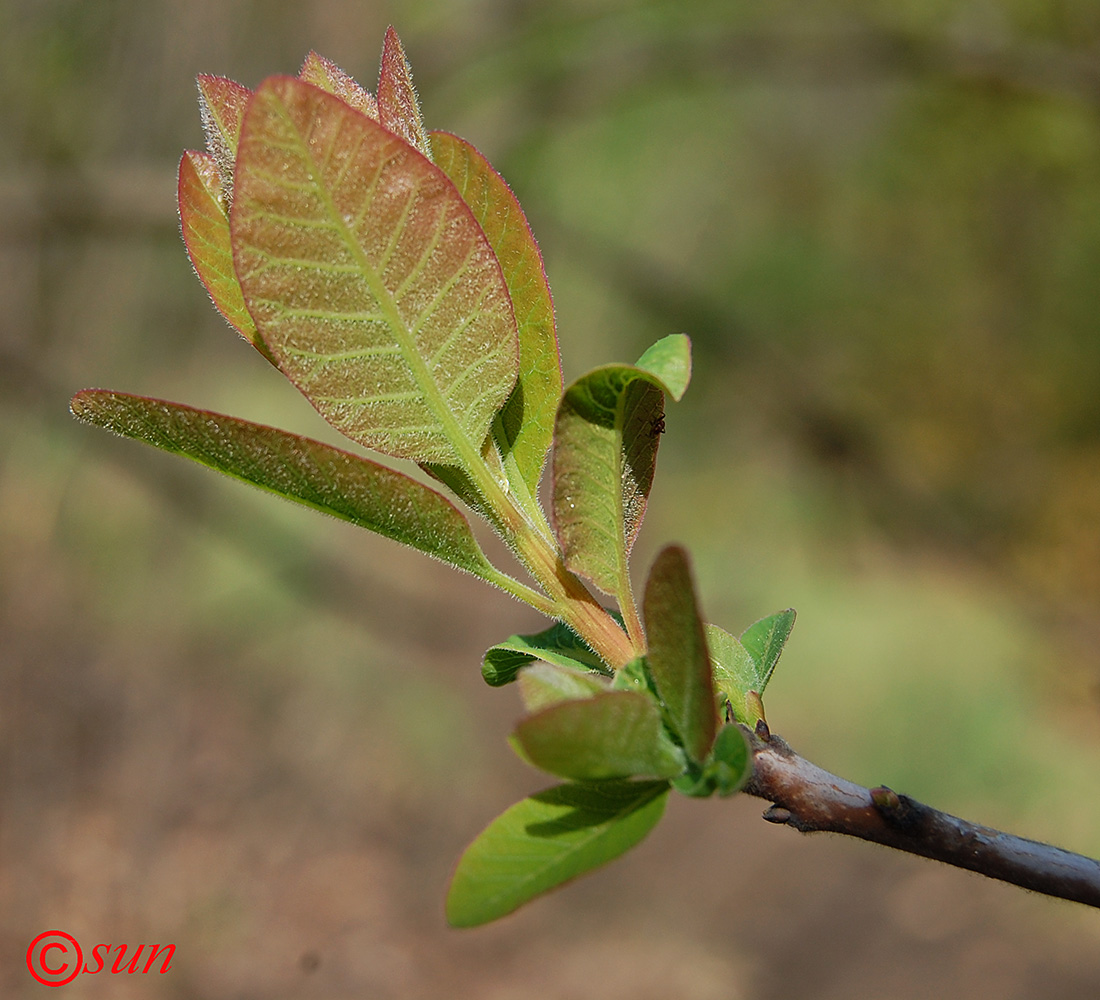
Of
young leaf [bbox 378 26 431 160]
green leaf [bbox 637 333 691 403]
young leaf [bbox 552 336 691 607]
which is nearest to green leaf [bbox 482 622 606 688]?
young leaf [bbox 552 336 691 607]

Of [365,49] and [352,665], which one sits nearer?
[365,49]

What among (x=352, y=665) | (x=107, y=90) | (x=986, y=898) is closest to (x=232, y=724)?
(x=352, y=665)

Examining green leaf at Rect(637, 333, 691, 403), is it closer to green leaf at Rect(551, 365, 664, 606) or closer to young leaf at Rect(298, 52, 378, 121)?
green leaf at Rect(551, 365, 664, 606)

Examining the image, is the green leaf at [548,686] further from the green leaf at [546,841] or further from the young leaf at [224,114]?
the young leaf at [224,114]

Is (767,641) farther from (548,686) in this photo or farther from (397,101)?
(397,101)

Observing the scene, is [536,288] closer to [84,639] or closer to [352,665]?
[84,639]
